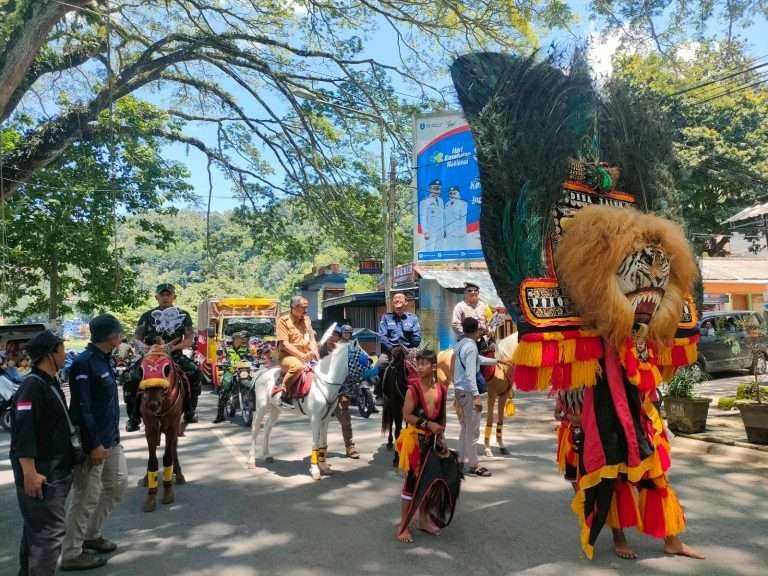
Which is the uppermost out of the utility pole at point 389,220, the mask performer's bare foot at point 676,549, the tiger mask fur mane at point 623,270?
the utility pole at point 389,220

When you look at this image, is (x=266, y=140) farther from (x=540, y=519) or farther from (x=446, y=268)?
(x=446, y=268)

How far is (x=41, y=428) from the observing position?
3414 mm

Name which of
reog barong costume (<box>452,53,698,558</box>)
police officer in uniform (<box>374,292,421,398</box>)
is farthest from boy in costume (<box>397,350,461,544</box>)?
police officer in uniform (<box>374,292,421,398</box>)

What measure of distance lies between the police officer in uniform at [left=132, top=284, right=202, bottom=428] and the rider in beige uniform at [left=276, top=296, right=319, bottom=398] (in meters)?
0.99

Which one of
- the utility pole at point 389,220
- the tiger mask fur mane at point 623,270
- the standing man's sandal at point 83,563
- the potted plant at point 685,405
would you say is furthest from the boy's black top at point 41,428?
the utility pole at point 389,220

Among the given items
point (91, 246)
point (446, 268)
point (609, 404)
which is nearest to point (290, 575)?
point (609, 404)

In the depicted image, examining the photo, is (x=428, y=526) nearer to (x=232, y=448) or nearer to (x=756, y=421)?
(x=232, y=448)

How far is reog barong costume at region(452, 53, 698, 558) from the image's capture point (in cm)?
367

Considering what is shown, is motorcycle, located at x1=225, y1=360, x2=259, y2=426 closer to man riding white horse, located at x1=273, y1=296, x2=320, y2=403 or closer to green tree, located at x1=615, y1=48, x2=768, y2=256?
man riding white horse, located at x1=273, y1=296, x2=320, y2=403

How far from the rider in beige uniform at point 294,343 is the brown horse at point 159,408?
1.27 metres

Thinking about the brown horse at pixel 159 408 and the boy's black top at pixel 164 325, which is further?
the boy's black top at pixel 164 325

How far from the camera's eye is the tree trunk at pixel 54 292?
16.1 meters

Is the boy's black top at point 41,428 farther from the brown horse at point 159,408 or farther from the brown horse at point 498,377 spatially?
the brown horse at point 498,377

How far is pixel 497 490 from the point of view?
5617mm
